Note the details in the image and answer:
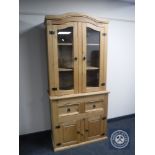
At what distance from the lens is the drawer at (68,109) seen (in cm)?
232

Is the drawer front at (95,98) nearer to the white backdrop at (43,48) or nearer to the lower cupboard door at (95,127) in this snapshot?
the lower cupboard door at (95,127)

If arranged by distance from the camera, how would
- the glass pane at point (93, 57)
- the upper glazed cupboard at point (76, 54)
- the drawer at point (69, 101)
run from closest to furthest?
the upper glazed cupboard at point (76, 54) < the drawer at point (69, 101) < the glass pane at point (93, 57)

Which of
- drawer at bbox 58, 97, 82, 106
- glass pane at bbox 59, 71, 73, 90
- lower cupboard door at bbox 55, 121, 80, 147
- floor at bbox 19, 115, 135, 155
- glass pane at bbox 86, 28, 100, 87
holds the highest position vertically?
glass pane at bbox 86, 28, 100, 87

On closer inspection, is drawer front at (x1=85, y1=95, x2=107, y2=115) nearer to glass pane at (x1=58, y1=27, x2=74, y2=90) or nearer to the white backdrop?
glass pane at (x1=58, y1=27, x2=74, y2=90)

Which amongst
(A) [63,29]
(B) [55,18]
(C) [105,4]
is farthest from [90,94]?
(C) [105,4]

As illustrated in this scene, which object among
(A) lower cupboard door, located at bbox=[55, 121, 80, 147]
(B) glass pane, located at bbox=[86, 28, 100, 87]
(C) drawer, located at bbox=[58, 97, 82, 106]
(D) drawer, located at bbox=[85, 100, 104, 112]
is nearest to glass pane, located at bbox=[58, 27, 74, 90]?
(C) drawer, located at bbox=[58, 97, 82, 106]

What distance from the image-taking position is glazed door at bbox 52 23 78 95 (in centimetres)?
220

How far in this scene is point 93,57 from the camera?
2.48m

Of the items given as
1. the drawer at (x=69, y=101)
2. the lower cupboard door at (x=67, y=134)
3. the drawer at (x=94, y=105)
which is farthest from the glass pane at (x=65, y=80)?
the lower cupboard door at (x=67, y=134)

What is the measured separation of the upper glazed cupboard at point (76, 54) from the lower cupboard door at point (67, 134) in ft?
1.59

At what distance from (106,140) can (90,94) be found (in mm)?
828

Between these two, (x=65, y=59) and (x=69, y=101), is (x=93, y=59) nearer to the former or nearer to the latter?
(x=65, y=59)

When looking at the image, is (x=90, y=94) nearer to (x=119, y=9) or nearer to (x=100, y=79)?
(x=100, y=79)
